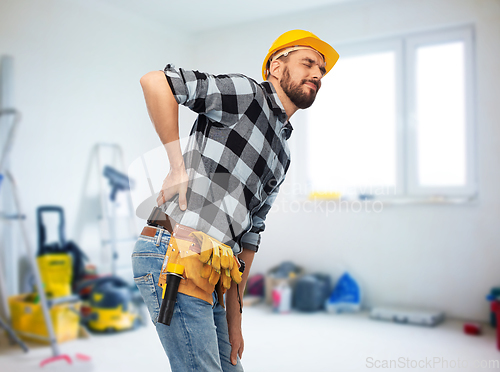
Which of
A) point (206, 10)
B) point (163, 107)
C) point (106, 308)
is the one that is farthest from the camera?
point (206, 10)

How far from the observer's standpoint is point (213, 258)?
2.66ft

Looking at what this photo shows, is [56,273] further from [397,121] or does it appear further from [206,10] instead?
[397,121]

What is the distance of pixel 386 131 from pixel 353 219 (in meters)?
0.71

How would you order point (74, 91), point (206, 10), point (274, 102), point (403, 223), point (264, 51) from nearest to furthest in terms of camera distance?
point (274, 102) → point (74, 91) → point (403, 223) → point (206, 10) → point (264, 51)

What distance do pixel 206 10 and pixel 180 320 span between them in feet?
9.22

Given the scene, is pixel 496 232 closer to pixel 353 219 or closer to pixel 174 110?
pixel 353 219

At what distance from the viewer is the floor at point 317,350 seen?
Answer: 2020mm

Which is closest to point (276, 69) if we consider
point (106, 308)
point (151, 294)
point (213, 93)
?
point (213, 93)

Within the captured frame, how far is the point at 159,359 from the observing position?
6.91ft

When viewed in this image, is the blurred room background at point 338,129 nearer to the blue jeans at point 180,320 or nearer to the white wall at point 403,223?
the white wall at point 403,223

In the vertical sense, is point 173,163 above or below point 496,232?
above

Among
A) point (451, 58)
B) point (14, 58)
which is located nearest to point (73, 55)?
point (14, 58)

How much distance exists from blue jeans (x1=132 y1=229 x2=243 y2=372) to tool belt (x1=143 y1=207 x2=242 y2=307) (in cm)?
1

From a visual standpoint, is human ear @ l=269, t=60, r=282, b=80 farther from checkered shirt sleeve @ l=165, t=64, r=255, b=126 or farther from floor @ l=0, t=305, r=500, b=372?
floor @ l=0, t=305, r=500, b=372
